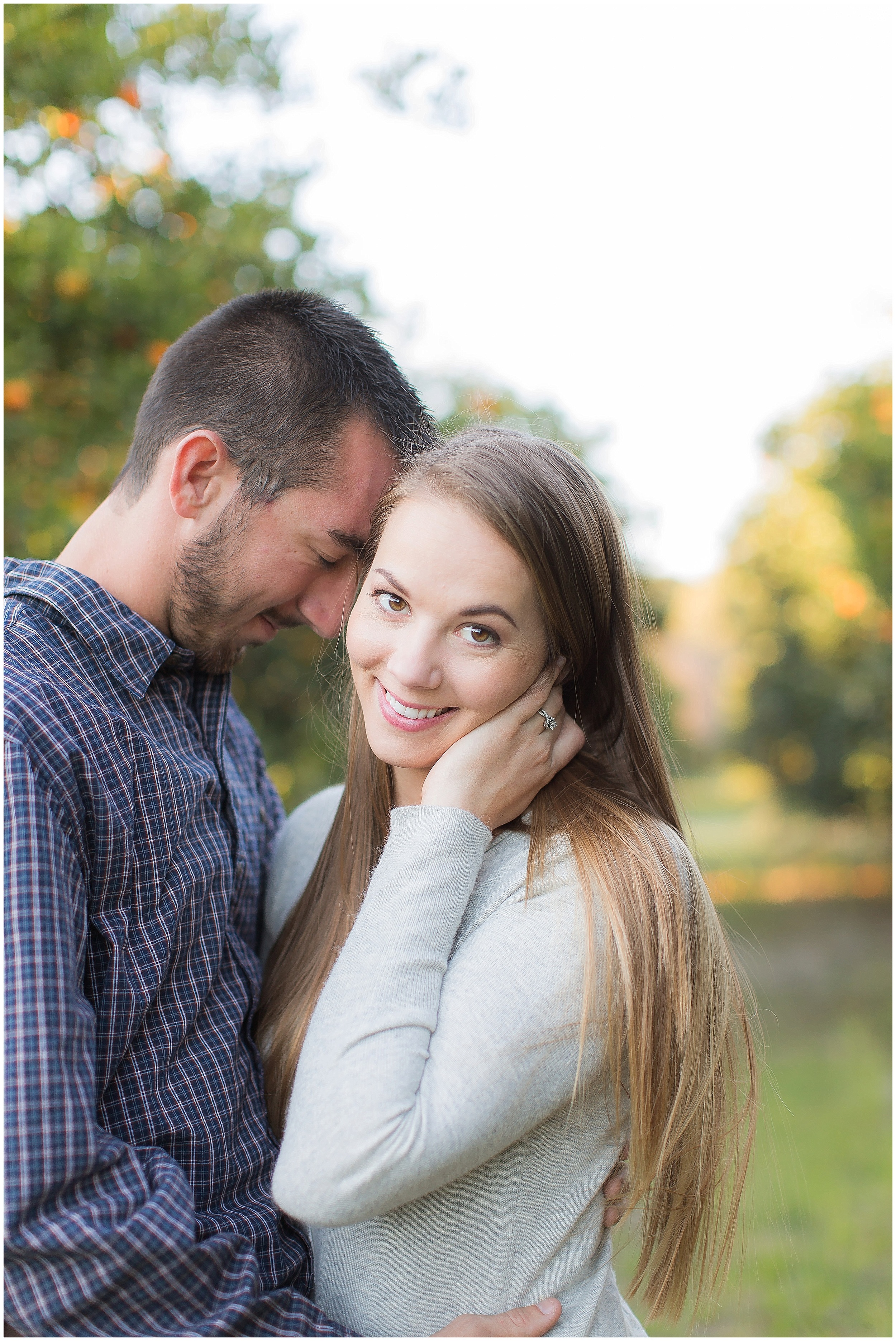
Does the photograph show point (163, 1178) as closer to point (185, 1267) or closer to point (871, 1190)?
point (185, 1267)

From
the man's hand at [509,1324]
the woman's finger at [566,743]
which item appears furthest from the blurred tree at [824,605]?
the man's hand at [509,1324]

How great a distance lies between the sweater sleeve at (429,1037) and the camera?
4.64ft

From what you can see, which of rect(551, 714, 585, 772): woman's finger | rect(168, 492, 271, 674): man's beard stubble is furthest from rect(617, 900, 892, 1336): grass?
rect(168, 492, 271, 674): man's beard stubble

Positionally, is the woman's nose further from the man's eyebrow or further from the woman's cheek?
the man's eyebrow

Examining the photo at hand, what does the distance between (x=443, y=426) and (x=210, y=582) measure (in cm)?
191

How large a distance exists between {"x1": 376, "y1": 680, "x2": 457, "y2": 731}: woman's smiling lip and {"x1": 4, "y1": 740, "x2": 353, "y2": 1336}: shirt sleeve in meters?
0.59

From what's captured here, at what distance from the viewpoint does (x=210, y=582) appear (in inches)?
77.1

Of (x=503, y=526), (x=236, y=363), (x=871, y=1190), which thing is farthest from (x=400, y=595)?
(x=871, y=1190)

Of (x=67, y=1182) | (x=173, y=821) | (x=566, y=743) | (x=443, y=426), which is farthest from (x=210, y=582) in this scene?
(x=443, y=426)

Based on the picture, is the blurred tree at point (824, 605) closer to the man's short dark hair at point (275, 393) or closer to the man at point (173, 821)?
the man's short dark hair at point (275, 393)

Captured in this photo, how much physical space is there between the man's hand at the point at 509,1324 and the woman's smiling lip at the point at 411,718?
3.13ft

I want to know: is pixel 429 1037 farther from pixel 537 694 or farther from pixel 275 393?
pixel 275 393

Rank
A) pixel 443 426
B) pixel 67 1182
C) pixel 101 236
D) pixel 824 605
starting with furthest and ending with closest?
pixel 824 605
pixel 443 426
pixel 101 236
pixel 67 1182

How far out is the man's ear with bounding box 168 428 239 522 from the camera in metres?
1.96
